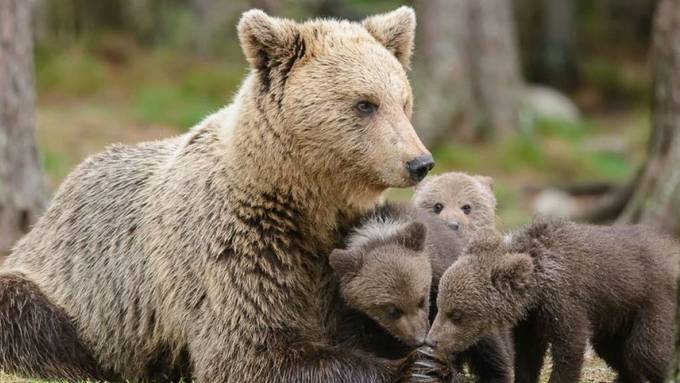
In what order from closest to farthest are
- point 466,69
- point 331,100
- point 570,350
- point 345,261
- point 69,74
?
point 570,350, point 345,261, point 331,100, point 466,69, point 69,74

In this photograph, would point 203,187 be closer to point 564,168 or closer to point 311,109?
point 311,109

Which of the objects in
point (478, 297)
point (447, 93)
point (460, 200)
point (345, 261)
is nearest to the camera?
point (478, 297)

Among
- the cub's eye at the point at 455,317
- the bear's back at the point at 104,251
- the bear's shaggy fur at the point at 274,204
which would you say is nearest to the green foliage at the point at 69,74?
the bear's back at the point at 104,251

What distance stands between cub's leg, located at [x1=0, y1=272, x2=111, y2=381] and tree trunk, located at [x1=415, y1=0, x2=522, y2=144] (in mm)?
13890

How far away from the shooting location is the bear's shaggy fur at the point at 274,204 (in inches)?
279

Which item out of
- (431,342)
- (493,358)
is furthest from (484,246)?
(493,358)

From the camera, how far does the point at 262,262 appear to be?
23.8 ft

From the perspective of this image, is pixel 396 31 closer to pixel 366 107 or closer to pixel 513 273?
pixel 366 107

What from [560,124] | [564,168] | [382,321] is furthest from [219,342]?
[560,124]

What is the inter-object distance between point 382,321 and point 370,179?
87 centimetres

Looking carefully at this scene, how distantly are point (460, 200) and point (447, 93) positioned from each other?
13210 mm

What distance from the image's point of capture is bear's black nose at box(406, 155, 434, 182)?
6.84 metres

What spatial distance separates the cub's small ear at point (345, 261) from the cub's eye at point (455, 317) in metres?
0.64

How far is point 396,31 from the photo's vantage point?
773 centimetres
